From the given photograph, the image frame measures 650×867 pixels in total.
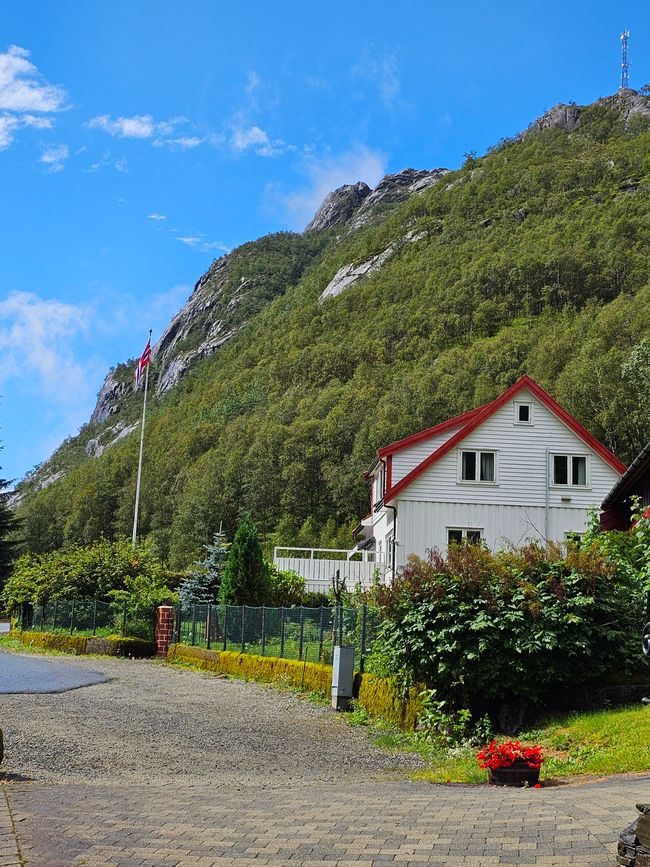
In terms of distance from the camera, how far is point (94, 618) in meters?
34.3

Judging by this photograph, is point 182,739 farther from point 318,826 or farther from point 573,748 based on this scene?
point 318,826

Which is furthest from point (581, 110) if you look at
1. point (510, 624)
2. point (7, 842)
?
point (7, 842)

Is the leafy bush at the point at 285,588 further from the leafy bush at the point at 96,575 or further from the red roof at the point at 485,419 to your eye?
the red roof at the point at 485,419

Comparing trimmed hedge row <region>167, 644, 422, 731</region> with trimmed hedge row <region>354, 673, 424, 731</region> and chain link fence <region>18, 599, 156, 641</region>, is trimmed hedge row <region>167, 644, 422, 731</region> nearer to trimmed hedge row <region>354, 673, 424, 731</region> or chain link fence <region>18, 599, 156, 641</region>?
trimmed hedge row <region>354, 673, 424, 731</region>

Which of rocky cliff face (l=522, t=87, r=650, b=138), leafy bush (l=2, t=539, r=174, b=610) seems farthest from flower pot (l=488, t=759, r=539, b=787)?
rocky cliff face (l=522, t=87, r=650, b=138)

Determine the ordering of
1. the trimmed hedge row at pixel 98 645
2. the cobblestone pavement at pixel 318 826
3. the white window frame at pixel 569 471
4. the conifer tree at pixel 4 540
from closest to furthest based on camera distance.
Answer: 1. the cobblestone pavement at pixel 318 826
2. the trimmed hedge row at pixel 98 645
3. the white window frame at pixel 569 471
4. the conifer tree at pixel 4 540

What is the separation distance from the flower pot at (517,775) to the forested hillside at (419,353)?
5287 centimetres

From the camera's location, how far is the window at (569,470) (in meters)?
35.9

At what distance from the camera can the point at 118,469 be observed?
124 metres

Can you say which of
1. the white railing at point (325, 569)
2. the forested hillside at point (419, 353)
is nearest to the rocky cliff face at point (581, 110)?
the forested hillside at point (419, 353)

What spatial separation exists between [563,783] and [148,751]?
17.0ft

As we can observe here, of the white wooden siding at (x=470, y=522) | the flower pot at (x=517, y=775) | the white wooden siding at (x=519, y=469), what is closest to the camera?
the flower pot at (x=517, y=775)

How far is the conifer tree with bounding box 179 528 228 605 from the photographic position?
120ft

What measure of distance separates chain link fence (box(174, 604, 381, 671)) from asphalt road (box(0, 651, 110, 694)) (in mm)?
4081
